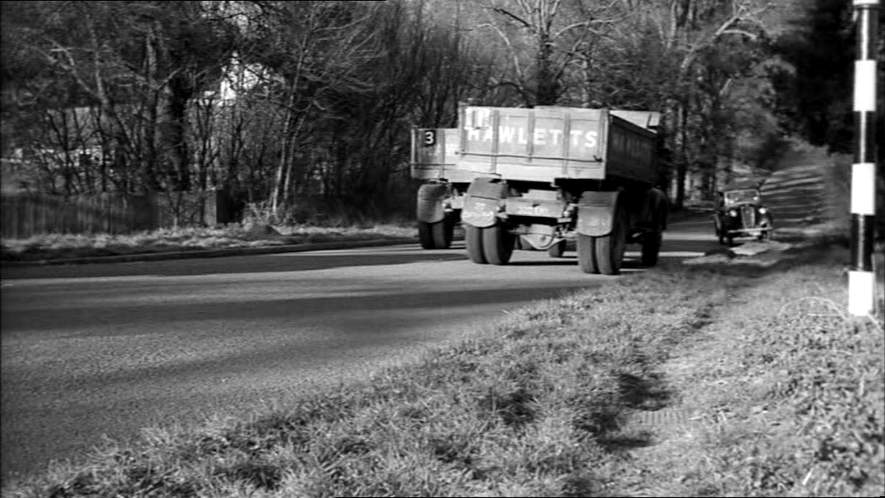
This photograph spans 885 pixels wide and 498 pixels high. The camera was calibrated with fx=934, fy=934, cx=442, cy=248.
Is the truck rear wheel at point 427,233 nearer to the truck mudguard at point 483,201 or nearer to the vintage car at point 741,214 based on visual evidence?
the truck mudguard at point 483,201

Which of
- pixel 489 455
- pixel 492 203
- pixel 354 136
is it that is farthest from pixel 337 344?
pixel 354 136

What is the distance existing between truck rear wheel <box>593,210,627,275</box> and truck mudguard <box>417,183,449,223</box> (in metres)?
3.83

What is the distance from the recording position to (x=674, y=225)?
28719 millimetres

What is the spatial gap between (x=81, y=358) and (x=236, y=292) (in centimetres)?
444

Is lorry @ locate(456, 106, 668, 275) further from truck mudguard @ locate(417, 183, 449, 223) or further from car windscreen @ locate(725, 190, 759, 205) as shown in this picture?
car windscreen @ locate(725, 190, 759, 205)

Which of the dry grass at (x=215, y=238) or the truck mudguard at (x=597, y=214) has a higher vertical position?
the truck mudguard at (x=597, y=214)

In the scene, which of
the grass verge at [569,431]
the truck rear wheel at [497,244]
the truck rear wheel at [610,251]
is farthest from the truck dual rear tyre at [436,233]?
the grass verge at [569,431]

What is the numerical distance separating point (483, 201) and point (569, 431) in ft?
33.2

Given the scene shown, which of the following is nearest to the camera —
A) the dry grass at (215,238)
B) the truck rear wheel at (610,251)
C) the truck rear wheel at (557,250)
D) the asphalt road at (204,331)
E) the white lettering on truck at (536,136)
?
the asphalt road at (204,331)

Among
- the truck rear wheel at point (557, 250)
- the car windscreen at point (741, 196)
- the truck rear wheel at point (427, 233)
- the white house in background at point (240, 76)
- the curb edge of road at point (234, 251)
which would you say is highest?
the white house in background at point (240, 76)

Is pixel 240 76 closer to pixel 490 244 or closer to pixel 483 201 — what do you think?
pixel 483 201

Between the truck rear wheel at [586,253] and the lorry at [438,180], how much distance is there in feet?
8.72

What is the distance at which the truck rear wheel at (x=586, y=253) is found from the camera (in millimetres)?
14367

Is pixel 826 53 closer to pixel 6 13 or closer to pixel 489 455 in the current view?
pixel 489 455
